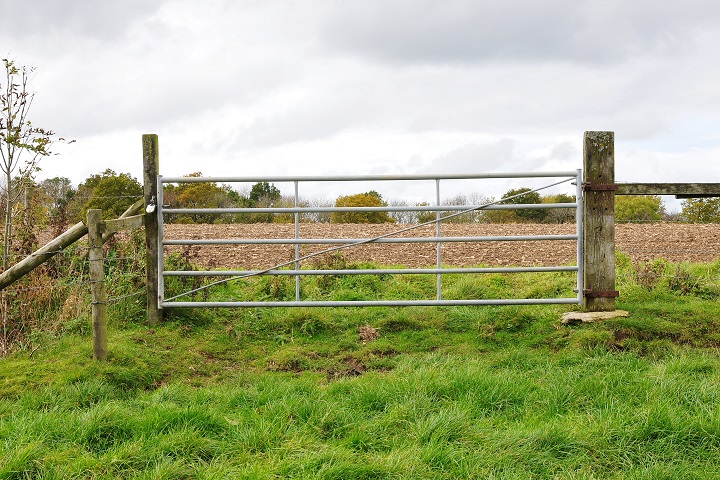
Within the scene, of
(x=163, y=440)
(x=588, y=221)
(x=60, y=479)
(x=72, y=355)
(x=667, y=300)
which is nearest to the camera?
(x=60, y=479)

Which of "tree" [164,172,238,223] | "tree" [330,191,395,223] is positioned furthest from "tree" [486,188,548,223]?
"tree" [164,172,238,223]

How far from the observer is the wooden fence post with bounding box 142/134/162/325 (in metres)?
7.06

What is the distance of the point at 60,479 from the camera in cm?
363

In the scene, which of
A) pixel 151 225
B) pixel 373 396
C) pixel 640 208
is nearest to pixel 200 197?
pixel 640 208

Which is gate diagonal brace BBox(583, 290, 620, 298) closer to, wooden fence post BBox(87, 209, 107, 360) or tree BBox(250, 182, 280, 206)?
wooden fence post BBox(87, 209, 107, 360)

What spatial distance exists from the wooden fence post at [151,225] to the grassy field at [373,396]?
223 mm

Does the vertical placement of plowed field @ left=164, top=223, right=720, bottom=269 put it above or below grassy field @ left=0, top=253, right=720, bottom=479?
above

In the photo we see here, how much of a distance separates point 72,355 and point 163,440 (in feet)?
7.71

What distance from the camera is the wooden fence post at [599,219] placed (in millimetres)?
6957

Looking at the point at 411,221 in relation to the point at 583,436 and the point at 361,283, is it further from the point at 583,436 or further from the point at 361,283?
the point at 583,436

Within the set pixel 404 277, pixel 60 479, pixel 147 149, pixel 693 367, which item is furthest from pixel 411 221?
pixel 60 479

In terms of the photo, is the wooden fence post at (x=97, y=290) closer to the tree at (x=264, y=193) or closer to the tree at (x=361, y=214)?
the tree at (x=361, y=214)

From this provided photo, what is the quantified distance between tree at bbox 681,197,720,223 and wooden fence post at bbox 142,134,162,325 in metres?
13.7

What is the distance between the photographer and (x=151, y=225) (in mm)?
7062
